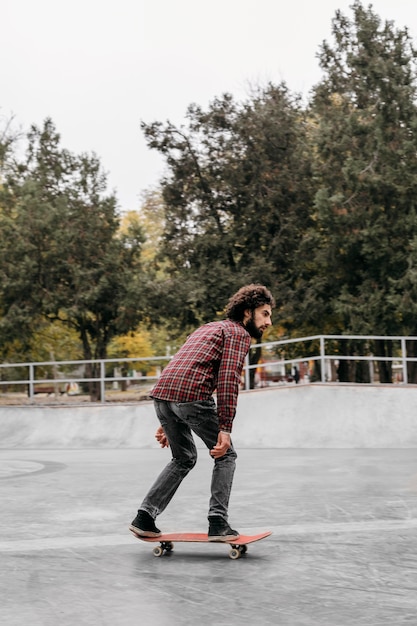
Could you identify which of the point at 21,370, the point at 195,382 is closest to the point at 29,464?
the point at 195,382

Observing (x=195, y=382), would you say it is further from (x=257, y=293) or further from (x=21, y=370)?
(x=21, y=370)

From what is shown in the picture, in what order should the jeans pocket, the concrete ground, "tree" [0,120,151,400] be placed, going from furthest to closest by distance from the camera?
"tree" [0,120,151,400]
the jeans pocket
the concrete ground

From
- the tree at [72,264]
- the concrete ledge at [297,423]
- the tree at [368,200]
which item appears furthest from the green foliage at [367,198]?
the concrete ledge at [297,423]

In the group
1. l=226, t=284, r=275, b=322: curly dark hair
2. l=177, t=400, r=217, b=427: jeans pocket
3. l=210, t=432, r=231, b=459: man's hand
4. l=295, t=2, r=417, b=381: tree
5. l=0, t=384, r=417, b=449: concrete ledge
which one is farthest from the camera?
l=295, t=2, r=417, b=381: tree

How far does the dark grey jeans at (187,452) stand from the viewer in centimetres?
593

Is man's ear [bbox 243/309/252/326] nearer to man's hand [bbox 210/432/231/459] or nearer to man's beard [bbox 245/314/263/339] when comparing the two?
man's beard [bbox 245/314/263/339]

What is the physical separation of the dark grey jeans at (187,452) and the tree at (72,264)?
24.5m

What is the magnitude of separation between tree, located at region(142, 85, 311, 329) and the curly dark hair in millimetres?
23867

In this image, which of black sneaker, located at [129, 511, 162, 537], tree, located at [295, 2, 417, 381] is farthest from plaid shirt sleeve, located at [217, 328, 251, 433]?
tree, located at [295, 2, 417, 381]

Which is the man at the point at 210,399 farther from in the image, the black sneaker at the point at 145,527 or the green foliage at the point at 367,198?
the green foliage at the point at 367,198

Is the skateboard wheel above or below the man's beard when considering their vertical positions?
below

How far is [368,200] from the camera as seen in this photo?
28812 millimetres

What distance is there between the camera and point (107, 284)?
104 feet

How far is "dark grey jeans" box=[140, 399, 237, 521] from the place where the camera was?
19.5 ft
